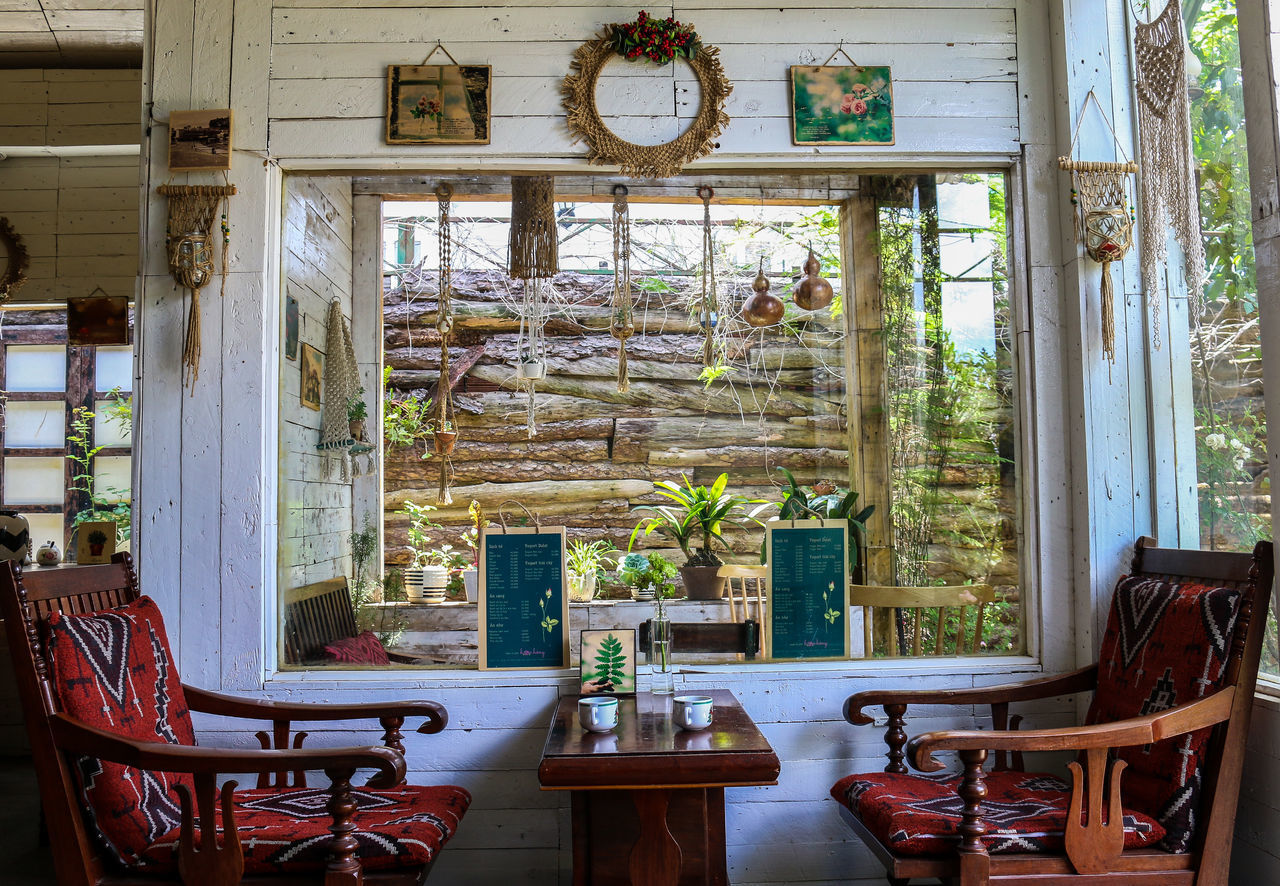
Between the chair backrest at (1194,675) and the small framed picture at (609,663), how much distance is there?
1.31m

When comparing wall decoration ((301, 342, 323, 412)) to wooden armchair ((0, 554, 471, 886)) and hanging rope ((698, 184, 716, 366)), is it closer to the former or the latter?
wooden armchair ((0, 554, 471, 886))

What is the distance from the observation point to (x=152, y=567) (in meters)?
2.74

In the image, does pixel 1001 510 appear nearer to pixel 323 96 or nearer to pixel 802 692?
pixel 802 692

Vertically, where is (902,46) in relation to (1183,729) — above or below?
above

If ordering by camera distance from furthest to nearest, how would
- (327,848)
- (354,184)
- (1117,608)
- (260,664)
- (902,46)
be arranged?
(354,184) < (902,46) < (260,664) < (1117,608) < (327,848)

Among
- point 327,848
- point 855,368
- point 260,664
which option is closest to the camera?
point 327,848

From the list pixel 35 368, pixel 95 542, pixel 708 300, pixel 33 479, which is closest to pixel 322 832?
pixel 95 542

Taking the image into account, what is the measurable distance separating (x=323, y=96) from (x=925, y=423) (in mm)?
2530

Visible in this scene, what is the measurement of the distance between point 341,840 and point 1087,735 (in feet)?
5.44

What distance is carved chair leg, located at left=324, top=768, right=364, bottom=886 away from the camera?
1.95 metres

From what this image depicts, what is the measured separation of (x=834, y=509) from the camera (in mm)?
3385

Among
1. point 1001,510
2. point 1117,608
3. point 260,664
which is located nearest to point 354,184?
point 260,664

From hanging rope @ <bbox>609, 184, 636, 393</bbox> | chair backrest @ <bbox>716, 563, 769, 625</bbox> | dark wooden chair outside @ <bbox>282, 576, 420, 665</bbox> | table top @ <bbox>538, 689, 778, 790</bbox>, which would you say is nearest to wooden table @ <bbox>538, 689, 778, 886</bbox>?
table top @ <bbox>538, 689, 778, 790</bbox>

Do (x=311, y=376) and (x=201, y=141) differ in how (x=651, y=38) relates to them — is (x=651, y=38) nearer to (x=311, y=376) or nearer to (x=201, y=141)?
(x=201, y=141)
